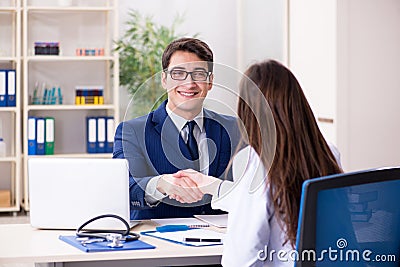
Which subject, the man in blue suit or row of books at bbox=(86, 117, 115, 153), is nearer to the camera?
the man in blue suit

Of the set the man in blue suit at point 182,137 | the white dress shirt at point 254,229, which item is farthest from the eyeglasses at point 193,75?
the white dress shirt at point 254,229

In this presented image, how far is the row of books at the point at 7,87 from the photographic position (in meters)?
5.78

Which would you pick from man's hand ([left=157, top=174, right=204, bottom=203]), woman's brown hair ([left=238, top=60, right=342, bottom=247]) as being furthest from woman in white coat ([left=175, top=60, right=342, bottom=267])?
man's hand ([left=157, top=174, right=204, bottom=203])

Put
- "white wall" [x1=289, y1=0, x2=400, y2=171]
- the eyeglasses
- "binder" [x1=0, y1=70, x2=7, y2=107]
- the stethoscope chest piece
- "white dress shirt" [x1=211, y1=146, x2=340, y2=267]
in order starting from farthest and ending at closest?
1. "binder" [x1=0, y1=70, x2=7, y2=107]
2. "white wall" [x1=289, y1=0, x2=400, y2=171]
3. the stethoscope chest piece
4. the eyeglasses
5. "white dress shirt" [x1=211, y1=146, x2=340, y2=267]

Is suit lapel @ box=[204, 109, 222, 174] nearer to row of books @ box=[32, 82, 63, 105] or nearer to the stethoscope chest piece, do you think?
the stethoscope chest piece

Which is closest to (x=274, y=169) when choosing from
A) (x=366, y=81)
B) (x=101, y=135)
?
(x=366, y=81)

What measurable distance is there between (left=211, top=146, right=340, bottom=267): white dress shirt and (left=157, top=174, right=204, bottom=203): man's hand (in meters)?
0.41

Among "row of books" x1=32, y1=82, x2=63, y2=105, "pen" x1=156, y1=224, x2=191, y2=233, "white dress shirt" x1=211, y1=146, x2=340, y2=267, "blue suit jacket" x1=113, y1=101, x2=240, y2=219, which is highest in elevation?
"row of books" x1=32, y1=82, x2=63, y2=105

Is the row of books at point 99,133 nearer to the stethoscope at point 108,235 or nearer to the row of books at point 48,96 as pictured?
the row of books at point 48,96

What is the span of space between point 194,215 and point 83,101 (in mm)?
3441

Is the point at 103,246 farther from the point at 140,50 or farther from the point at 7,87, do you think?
the point at 140,50

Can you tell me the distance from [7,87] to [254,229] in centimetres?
435

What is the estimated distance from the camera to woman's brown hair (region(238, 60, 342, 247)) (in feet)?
5.94

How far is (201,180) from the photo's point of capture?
7.32 ft
